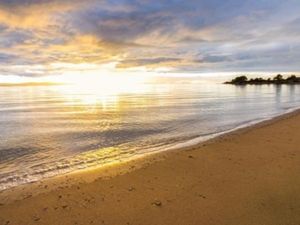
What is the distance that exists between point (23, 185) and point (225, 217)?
5.50 meters

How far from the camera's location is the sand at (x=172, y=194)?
590 cm

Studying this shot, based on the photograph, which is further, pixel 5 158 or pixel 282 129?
pixel 282 129

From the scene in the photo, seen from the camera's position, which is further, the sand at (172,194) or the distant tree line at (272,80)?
the distant tree line at (272,80)

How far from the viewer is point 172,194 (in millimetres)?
6988

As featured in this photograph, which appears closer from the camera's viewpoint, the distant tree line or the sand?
the sand

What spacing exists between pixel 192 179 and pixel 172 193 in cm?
115

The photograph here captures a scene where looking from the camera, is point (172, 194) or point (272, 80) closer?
point (172, 194)

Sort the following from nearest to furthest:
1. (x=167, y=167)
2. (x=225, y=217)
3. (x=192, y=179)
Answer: (x=225, y=217)
(x=192, y=179)
(x=167, y=167)

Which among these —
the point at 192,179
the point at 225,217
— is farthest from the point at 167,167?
the point at 225,217

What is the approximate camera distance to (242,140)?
45.3 feet

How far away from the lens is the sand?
5902 mm

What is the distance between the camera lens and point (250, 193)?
6.98 m

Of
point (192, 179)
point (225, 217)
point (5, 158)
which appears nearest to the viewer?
point (225, 217)

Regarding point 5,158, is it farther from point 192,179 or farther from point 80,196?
point 192,179
